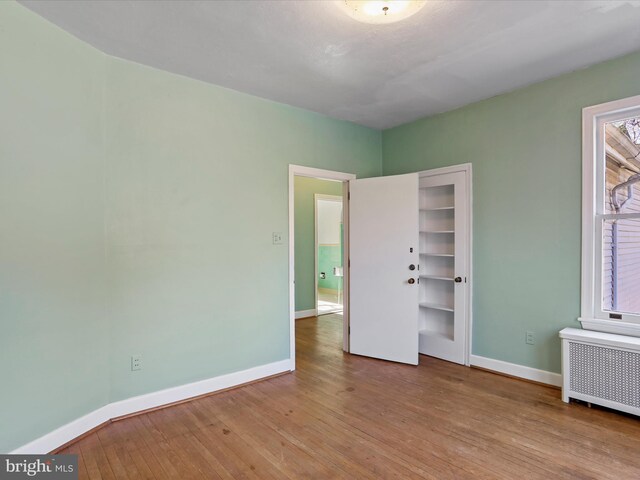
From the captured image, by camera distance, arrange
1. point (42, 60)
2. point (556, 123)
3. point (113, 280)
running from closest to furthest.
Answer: point (42, 60), point (113, 280), point (556, 123)

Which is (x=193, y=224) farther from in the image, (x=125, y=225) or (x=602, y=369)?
(x=602, y=369)

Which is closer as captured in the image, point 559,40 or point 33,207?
point 33,207

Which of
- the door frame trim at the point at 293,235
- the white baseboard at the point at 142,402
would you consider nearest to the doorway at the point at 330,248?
the door frame trim at the point at 293,235

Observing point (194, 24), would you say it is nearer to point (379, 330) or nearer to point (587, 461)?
point (379, 330)

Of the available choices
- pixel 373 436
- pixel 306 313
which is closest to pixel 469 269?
pixel 373 436

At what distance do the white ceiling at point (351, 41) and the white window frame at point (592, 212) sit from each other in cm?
51

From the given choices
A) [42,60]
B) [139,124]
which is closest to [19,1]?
[42,60]

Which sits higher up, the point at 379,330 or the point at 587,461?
the point at 379,330

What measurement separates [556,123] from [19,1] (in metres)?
3.96

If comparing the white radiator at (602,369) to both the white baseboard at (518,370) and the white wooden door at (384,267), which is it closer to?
the white baseboard at (518,370)

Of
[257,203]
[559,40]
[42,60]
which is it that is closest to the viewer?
[42,60]

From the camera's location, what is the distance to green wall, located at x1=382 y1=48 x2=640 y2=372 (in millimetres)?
2980

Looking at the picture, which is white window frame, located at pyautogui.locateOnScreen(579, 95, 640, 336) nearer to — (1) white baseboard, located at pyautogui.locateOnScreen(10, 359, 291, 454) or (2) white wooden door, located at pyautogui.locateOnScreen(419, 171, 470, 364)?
(2) white wooden door, located at pyautogui.locateOnScreen(419, 171, 470, 364)

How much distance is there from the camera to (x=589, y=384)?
273cm
